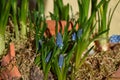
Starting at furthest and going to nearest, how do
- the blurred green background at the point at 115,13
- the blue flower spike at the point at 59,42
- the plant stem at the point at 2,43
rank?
the blurred green background at the point at 115,13, the plant stem at the point at 2,43, the blue flower spike at the point at 59,42

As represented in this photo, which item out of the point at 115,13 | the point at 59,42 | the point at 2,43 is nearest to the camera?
the point at 59,42

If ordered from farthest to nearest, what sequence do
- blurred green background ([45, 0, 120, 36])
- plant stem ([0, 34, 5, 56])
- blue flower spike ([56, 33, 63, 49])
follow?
blurred green background ([45, 0, 120, 36]) < plant stem ([0, 34, 5, 56]) < blue flower spike ([56, 33, 63, 49])

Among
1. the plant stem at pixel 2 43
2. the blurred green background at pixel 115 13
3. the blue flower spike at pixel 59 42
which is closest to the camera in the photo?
the blue flower spike at pixel 59 42

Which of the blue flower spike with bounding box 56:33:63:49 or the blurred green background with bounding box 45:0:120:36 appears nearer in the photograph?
the blue flower spike with bounding box 56:33:63:49

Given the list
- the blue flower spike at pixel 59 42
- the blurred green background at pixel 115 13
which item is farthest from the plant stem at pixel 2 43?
the blurred green background at pixel 115 13

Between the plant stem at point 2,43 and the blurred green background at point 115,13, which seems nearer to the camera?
the plant stem at point 2,43

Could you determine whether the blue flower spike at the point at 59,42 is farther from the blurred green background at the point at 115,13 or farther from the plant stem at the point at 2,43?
the blurred green background at the point at 115,13

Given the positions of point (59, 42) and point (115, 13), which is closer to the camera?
point (59, 42)

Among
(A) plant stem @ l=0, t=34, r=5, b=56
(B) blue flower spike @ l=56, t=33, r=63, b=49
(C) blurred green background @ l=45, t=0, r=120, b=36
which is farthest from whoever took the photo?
(C) blurred green background @ l=45, t=0, r=120, b=36

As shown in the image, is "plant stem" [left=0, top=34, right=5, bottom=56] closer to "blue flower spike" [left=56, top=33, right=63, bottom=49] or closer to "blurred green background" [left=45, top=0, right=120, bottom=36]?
"blue flower spike" [left=56, top=33, right=63, bottom=49]

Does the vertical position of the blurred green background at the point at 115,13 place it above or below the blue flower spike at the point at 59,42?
above

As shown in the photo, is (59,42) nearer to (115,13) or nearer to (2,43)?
(2,43)

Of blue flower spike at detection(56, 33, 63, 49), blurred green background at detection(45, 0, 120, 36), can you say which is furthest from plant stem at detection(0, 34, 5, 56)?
blurred green background at detection(45, 0, 120, 36)

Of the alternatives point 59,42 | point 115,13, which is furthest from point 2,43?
point 115,13
